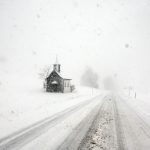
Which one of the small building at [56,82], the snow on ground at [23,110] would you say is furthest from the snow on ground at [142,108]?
the small building at [56,82]

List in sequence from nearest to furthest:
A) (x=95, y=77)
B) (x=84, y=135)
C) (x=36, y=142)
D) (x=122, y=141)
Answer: (x=36, y=142) < (x=122, y=141) < (x=84, y=135) < (x=95, y=77)

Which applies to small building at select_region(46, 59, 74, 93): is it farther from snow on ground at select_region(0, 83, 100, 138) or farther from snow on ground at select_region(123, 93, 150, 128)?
snow on ground at select_region(123, 93, 150, 128)

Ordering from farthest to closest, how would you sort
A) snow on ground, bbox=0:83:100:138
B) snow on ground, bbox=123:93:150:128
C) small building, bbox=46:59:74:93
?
small building, bbox=46:59:74:93 → snow on ground, bbox=123:93:150:128 → snow on ground, bbox=0:83:100:138

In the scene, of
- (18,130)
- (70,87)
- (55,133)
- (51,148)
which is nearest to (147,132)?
(55,133)

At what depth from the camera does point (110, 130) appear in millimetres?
9609

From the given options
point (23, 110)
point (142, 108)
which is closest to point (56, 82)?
point (142, 108)

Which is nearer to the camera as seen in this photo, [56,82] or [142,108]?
[142,108]

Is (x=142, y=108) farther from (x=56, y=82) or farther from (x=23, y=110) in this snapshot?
(x=56, y=82)

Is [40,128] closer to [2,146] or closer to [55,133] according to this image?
[55,133]

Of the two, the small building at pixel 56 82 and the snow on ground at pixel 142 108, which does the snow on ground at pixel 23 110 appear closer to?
the snow on ground at pixel 142 108

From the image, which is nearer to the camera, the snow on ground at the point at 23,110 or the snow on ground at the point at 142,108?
the snow on ground at the point at 23,110

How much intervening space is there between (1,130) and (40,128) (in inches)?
83.9

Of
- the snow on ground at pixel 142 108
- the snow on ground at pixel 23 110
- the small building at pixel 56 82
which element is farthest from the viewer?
the small building at pixel 56 82

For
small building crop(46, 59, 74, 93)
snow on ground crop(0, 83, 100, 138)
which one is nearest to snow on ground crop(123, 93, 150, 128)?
snow on ground crop(0, 83, 100, 138)
